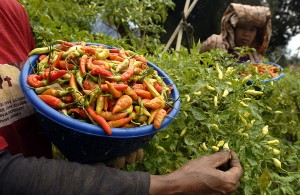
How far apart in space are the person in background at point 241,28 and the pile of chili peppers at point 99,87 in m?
2.31

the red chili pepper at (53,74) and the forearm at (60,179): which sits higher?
the red chili pepper at (53,74)

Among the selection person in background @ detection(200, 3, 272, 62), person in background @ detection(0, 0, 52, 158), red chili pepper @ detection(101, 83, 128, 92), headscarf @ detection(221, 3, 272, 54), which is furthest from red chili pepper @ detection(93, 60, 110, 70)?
headscarf @ detection(221, 3, 272, 54)

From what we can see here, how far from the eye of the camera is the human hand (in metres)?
1.24

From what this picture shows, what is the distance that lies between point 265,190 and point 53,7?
2.08 metres

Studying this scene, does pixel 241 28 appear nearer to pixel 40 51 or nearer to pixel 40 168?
pixel 40 51

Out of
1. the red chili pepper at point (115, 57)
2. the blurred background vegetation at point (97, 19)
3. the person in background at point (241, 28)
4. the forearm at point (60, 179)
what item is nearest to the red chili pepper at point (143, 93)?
the red chili pepper at point (115, 57)

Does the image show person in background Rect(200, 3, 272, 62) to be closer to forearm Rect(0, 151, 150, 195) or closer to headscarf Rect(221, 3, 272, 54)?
headscarf Rect(221, 3, 272, 54)

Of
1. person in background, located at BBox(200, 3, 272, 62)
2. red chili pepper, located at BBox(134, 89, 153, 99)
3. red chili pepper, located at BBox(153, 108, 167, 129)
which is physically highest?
red chili pepper, located at BBox(134, 89, 153, 99)

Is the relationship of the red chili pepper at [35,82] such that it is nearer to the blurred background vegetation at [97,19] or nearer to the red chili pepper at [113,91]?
the red chili pepper at [113,91]

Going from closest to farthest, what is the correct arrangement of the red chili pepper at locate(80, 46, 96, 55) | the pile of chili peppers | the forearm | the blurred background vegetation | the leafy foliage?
the forearm < the pile of chili peppers < the red chili pepper at locate(80, 46, 96, 55) < the leafy foliage < the blurred background vegetation

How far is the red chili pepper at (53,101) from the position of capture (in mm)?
1186

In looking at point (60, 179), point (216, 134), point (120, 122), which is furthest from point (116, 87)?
point (216, 134)

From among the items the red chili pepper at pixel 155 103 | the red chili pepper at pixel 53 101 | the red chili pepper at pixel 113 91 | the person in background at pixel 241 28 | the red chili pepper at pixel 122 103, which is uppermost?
A: the red chili pepper at pixel 113 91

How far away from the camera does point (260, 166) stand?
5.36 ft
